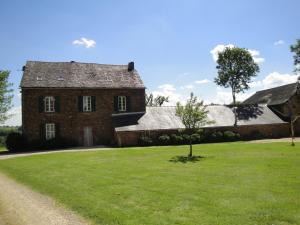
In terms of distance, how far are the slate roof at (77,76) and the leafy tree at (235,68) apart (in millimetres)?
19234

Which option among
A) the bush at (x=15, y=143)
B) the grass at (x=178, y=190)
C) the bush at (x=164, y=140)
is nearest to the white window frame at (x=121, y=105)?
the bush at (x=164, y=140)

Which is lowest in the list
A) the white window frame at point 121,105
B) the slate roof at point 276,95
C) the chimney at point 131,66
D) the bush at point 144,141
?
the bush at point 144,141

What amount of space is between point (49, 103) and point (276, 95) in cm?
2870

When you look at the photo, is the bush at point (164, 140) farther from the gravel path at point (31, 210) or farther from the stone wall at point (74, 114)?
the gravel path at point (31, 210)

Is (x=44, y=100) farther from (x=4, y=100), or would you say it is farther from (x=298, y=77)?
(x=298, y=77)

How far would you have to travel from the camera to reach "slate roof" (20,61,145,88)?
30000 mm

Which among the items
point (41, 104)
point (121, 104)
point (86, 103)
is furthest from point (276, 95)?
point (41, 104)

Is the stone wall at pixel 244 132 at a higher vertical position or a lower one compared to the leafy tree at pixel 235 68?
lower

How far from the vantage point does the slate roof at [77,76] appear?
1181 inches

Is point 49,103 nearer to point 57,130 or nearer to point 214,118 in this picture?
point 57,130

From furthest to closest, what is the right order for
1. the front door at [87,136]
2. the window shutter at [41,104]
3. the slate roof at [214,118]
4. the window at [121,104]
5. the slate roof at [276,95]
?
1. the slate roof at [276,95]
2. the window at [121,104]
3. the front door at [87,136]
4. the slate roof at [214,118]
5. the window shutter at [41,104]

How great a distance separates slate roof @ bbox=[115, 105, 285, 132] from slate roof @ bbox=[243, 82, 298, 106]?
93.2 inches

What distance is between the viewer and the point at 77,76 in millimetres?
31969

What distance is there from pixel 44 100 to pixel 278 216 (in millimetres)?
26286
